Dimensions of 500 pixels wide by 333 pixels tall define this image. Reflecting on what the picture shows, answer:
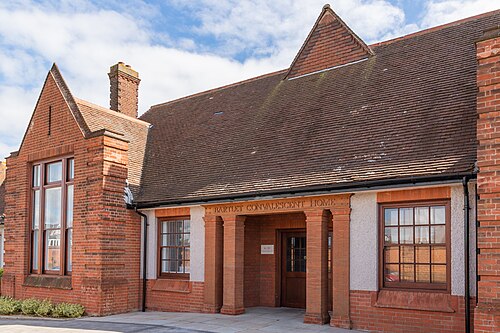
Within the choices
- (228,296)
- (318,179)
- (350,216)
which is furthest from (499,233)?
(228,296)

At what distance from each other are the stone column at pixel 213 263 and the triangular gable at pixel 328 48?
17.9 ft

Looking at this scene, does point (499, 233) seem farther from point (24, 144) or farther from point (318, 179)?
point (24, 144)

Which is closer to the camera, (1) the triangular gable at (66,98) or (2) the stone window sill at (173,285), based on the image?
(2) the stone window sill at (173,285)

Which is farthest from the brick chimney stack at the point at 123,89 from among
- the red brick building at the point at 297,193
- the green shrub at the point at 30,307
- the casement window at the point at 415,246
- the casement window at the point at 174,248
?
the casement window at the point at 415,246

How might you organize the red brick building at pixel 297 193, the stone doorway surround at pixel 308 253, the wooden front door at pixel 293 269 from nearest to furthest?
the red brick building at pixel 297 193 < the stone doorway surround at pixel 308 253 < the wooden front door at pixel 293 269

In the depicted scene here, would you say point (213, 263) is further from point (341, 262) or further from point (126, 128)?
point (126, 128)

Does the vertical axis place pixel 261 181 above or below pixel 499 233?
above

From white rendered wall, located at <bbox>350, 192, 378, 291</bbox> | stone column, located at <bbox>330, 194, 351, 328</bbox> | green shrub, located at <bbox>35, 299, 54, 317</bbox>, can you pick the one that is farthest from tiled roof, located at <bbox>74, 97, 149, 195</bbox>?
white rendered wall, located at <bbox>350, 192, 378, 291</bbox>

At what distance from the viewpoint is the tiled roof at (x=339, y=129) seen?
32.8 ft

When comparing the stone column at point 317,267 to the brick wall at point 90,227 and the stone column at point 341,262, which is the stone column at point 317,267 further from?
the brick wall at point 90,227

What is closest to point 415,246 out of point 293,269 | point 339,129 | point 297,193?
point 297,193

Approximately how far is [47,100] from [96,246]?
5118 mm

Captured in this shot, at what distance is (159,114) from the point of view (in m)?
18.7

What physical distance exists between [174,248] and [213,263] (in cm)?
168
